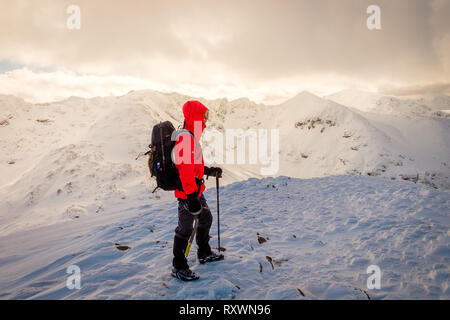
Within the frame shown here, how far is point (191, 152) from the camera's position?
11.5ft

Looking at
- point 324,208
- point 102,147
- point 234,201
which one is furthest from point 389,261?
point 102,147

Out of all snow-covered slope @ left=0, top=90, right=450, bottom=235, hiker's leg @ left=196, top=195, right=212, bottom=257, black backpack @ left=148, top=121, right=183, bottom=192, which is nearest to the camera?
black backpack @ left=148, top=121, right=183, bottom=192

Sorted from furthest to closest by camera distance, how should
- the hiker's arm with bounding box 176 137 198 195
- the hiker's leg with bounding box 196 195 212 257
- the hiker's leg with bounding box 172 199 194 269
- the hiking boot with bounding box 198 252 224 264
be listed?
the hiking boot with bounding box 198 252 224 264 < the hiker's leg with bounding box 196 195 212 257 < the hiker's leg with bounding box 172 199 194 269 < the hiker's arm with bounding box 176 137 198 195

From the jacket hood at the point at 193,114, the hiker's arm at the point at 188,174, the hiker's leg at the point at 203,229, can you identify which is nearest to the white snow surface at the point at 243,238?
the hiker's leg at the point at 203,229

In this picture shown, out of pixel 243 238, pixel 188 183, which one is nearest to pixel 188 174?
pixel 188 183

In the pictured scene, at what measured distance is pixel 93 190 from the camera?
17.5 m

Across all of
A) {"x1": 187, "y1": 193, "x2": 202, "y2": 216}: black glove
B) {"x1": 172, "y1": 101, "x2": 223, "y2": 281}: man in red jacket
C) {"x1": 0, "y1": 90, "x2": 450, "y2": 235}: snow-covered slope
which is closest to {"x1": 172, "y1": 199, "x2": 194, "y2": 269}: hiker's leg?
{"x1": 172, "y1": 101, "x2": 223, "y2": 281}: man in red jacket

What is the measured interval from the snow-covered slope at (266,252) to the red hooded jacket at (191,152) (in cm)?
169

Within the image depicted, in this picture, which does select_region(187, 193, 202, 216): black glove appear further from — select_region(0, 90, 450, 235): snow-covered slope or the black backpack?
select_region(0, 90, 450, 235): snow-covered slope

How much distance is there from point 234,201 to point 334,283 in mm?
5116

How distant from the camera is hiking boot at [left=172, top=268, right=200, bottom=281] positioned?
3.65 metres

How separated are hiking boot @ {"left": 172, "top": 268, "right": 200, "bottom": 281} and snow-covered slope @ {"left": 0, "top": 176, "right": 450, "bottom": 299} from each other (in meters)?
0.09

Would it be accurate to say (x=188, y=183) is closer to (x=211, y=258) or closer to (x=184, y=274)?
(x=184, y=274)

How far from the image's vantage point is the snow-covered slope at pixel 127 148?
17.9 meters
